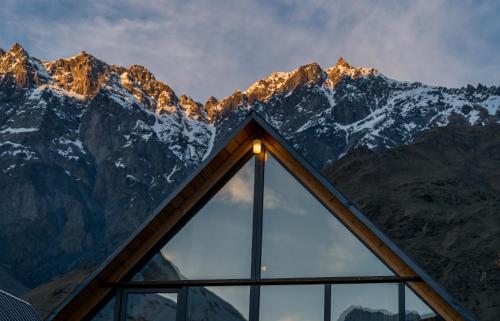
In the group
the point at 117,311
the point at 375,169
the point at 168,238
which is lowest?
the point at 117,311

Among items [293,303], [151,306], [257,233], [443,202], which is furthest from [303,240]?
[443,202]

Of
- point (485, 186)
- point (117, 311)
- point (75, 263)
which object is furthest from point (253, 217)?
point (75, 263)

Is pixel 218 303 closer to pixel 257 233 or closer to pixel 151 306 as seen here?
pixel 151 306

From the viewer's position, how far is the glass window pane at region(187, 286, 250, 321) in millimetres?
10703

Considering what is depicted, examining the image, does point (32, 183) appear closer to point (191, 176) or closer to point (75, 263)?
point (75, 263)

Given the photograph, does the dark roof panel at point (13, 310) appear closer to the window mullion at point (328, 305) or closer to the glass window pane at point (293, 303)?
the glass window pane at point (293, 303)

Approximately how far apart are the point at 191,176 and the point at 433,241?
243ft

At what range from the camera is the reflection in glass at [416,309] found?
33.4 ft

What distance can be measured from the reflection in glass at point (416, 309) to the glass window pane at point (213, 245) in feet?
6.93

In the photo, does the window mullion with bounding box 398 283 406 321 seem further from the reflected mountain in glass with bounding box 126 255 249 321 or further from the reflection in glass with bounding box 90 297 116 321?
the reflection in glass with bounding box 90 297 116 321

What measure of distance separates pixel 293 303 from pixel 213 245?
1347 millimetres

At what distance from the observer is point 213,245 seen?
1109 cm

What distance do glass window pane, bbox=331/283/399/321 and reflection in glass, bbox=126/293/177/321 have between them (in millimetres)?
2120

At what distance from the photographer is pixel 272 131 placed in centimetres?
1104
